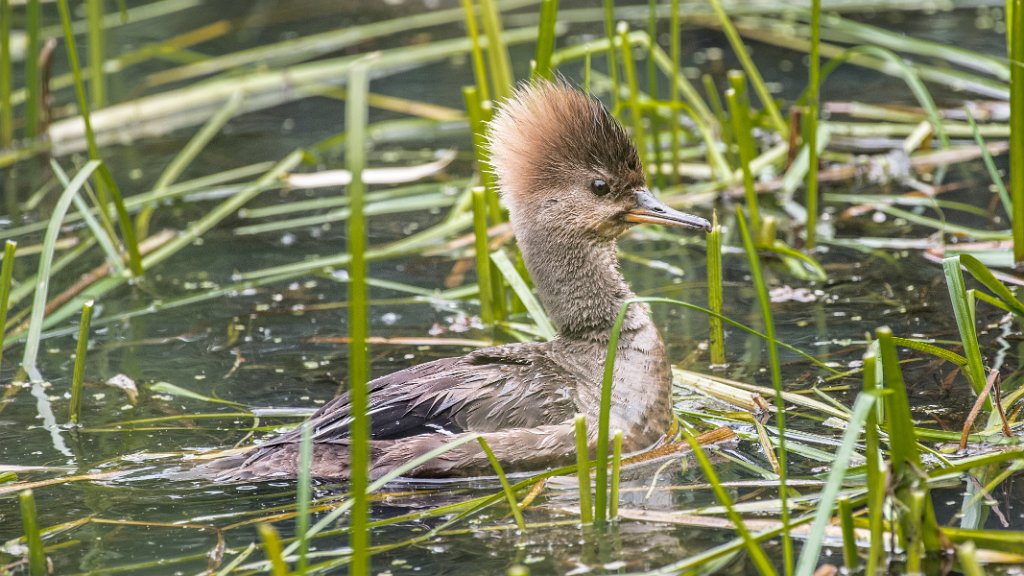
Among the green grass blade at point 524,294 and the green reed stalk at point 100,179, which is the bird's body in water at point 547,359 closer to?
the green grass blade at point 524,294

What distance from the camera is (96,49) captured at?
8141mm

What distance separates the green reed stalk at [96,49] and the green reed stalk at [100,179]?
185cm

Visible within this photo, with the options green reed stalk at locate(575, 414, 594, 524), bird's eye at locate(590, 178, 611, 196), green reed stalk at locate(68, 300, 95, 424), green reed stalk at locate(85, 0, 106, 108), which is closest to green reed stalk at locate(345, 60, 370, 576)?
green reed stalk at locate(575, 414, 594, 524)

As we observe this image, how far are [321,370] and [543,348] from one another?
118 centimetres

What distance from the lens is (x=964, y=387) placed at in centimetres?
472

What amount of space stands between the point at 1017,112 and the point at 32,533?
4037 millimetres

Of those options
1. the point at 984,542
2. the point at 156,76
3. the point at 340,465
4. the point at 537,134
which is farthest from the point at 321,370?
the point at 156,76

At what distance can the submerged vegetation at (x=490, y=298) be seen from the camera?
3.59m

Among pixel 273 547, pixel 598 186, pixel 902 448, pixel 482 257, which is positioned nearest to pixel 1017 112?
pixel 598 186

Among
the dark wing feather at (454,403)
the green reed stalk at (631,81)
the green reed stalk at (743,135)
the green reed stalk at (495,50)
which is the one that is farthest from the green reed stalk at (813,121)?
the dark wing feather at (454,403)

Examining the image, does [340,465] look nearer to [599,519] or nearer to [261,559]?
[261,559]

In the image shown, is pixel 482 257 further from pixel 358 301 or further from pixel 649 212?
pixel 358 301

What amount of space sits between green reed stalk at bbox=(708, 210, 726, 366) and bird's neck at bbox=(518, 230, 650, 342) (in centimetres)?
29

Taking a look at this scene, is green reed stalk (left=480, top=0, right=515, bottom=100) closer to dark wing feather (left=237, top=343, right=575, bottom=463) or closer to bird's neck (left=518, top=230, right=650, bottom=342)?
bird's neck (left=518, top=230, right=650, bottom=342)
